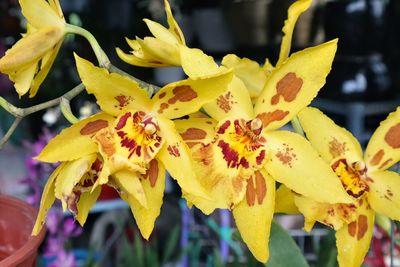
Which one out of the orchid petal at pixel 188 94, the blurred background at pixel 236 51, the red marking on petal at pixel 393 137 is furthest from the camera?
the blurred background at pixel 236 51

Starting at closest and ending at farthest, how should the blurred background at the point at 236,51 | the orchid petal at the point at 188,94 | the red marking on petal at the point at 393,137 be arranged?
the orchid petal at the point at 188,94
the red marking on petal at the point at 393,137
the blurred background at the point at 236,51

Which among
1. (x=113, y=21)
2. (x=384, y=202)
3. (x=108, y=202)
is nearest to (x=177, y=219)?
(x=108, y=202)

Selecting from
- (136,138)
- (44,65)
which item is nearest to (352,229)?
(136,138)

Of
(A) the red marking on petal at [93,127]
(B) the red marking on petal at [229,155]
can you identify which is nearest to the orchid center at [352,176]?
(B) the red marking on petal at [229,155]

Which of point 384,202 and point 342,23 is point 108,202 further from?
point 384,202

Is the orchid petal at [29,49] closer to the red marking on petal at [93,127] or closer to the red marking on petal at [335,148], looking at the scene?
the red marking on petal at [93,127]

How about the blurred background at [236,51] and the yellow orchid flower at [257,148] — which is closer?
the yellow orchid flower at [257,148]

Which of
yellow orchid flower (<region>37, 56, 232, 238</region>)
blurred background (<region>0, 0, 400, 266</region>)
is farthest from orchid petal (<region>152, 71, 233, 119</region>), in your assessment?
blurred background (<region>0, 0, 400, 266</region>)

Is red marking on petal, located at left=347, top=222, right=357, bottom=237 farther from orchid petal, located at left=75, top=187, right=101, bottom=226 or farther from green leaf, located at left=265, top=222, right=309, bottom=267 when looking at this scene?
orchid petal, located at left=75, top=187, right=101, bottom=226
